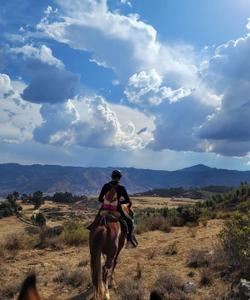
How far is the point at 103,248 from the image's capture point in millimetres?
10375

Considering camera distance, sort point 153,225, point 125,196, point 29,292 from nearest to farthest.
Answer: point 29,292 < point 125,196 < point 153,225

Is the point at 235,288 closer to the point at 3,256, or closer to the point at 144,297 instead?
the point at 144,297

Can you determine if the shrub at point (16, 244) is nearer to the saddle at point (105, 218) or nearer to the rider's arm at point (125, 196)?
the rider's arm at point (125, 196)

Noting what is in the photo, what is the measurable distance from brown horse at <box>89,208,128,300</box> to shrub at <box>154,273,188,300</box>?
3.88ft

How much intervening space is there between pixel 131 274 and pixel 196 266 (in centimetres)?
190

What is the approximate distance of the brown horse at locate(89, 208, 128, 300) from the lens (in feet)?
31.6

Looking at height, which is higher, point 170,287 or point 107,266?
point 107,266

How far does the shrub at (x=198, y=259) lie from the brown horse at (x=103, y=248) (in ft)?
9.16

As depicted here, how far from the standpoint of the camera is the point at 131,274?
493 inches

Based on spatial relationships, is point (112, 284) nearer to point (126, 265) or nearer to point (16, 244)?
point (126, 265)

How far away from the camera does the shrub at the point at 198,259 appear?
13031 mm

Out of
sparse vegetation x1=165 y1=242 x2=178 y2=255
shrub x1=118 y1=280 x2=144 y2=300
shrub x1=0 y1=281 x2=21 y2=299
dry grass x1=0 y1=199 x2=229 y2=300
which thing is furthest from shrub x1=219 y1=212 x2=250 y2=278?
shrub x1=0 y1=281 x2=21 y2=299

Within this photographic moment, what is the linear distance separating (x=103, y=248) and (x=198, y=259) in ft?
12.9

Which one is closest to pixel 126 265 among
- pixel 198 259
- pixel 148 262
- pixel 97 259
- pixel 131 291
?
pixel 148 262
